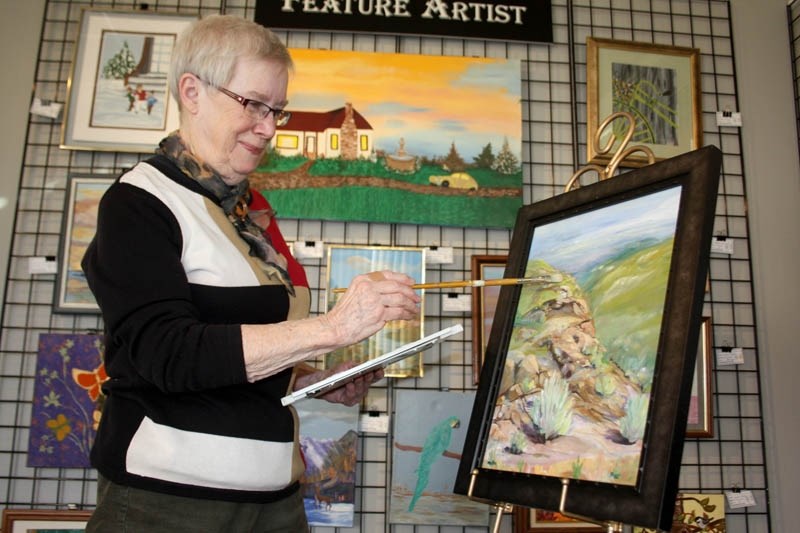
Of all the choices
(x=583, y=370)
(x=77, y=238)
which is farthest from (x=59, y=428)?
(x=583, y=370)

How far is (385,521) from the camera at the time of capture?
2.48 metres

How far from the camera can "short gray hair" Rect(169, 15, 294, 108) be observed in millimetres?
1281

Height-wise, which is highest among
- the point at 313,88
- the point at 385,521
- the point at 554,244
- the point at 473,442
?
the point at 313,88

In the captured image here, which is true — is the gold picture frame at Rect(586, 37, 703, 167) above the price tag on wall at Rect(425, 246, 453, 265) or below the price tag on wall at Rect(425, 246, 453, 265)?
above

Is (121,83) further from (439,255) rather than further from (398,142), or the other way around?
(439,255)

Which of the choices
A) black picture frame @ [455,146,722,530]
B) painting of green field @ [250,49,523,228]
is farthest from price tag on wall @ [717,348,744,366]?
black picture frame @ [455,146,722,530]

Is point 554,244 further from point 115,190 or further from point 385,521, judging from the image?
point 385,521

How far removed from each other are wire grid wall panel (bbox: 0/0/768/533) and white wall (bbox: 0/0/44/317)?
34 millimetres

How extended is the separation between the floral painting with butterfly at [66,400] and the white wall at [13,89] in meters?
0.29

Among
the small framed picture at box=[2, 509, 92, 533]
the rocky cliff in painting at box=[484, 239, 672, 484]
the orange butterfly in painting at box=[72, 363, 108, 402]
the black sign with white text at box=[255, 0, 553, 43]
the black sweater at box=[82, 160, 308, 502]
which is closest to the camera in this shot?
the black sweater at box=[82, 160, 308, 502]

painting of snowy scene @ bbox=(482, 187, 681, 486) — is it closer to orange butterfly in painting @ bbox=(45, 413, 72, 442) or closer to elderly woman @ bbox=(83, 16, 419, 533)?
elderly woman @ bbox=(83, 16, 419, 533)

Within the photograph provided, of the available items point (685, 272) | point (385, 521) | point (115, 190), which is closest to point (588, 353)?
point (685, 272)

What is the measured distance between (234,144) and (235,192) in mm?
89

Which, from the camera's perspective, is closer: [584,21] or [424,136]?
[424,136]
